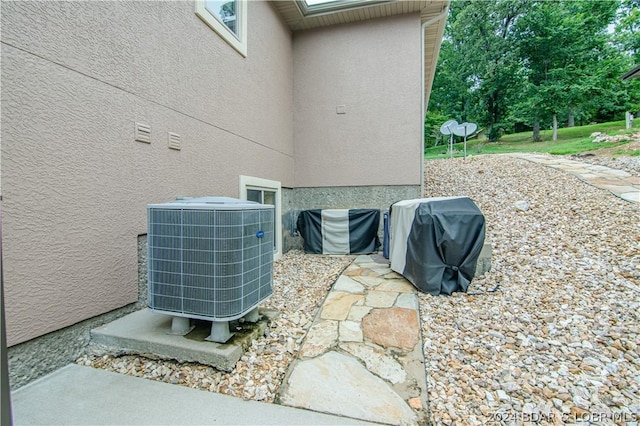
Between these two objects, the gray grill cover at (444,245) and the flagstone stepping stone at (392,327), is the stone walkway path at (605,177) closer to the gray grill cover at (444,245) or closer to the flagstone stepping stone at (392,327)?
the gray grill cover at (444,245)

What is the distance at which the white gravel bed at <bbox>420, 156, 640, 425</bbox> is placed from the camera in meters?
1.98

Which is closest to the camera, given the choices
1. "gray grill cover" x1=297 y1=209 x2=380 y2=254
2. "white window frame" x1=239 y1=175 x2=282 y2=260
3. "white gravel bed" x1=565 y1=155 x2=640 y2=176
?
"white window frame" x1=239 y1=175 x2=282 y2=260

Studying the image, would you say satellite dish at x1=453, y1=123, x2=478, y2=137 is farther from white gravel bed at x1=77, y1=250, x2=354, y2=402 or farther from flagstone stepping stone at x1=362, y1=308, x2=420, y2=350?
white gravel bed at x1=77, y1=250, x2=354, y2=402

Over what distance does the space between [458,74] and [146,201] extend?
23476mm

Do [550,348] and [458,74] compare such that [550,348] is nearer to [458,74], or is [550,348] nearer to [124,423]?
[124,423]

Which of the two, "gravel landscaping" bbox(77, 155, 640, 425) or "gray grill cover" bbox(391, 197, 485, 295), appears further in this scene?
"gray grill cover" bbox(391, 197, 485, 295)

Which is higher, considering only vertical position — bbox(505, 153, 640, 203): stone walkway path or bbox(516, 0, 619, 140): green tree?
bbox(516, 0, 619, 140): green tree

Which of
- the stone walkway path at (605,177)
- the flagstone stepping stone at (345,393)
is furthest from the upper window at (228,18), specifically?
the stone walkway path at (605,177)

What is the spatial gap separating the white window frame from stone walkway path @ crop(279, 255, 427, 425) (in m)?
2.35

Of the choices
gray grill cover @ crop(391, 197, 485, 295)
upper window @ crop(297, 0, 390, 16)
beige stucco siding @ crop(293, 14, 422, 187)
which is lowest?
gray grill cover @ crop(391, 197, 485, 295)

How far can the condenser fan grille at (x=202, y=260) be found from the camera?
228 cm

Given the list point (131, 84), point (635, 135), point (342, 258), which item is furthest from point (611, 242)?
point (635, 135)

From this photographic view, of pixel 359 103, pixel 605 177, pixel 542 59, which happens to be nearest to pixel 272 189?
pixel 359 103

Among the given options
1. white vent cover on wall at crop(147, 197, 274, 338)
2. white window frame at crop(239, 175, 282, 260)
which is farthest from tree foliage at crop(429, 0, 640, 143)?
white vent cover on wall at crop(147, 197, 274, 338)
